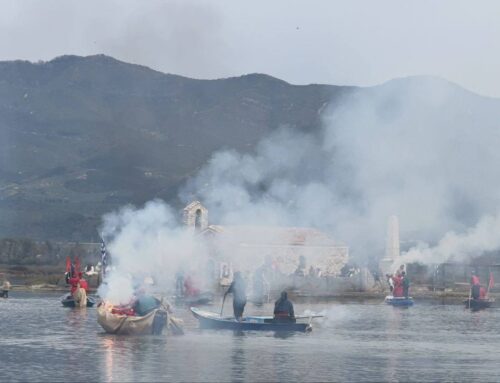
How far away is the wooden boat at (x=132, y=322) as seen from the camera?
162 feet

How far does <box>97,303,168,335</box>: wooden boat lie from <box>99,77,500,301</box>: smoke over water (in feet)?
62.1

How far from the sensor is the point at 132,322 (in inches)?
1944

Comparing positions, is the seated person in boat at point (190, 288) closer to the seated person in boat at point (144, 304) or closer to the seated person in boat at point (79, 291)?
the seated person in boat at point (79, 291)

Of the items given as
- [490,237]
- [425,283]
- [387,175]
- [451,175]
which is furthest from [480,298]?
[451,175]

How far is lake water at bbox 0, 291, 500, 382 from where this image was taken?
37.1 m

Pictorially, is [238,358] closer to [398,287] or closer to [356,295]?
[398,287]

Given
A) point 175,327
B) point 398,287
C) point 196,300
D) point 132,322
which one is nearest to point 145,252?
point 196,300

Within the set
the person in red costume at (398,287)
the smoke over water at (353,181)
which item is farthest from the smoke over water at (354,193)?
the person in red costume at (398,287)

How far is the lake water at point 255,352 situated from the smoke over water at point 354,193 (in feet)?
54.4

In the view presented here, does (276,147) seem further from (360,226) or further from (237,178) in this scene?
(237,178)

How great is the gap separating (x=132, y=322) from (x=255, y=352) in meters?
7.54

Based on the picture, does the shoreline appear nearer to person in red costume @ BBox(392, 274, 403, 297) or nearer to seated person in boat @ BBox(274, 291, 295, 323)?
person in red costume @ BBox(392, 274, 403, 297)

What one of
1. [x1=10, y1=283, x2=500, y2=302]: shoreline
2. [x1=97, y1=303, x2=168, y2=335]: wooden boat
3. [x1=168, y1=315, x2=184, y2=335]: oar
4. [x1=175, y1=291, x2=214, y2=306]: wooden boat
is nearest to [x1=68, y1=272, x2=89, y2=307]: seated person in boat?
[x1=175, y1=291, x2=214, y2=306]: wooden boat

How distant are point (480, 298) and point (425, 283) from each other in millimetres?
34701
